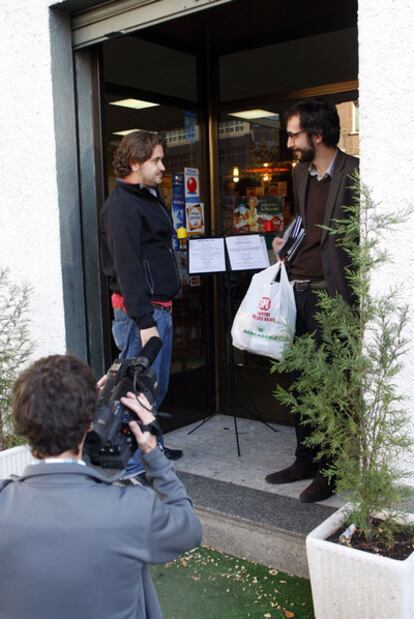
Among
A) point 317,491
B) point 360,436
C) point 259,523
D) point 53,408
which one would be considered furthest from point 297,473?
point 53,408

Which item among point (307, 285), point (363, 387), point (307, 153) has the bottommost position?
point (363, 387)

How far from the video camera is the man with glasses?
5.19ft

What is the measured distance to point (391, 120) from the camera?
8.86ft

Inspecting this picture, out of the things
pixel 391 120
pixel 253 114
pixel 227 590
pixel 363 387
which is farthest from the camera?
pixel 253 114

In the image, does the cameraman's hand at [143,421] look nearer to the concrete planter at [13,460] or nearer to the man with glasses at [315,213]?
the man with glasses at [315,213]

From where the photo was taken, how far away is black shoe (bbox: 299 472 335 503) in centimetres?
335

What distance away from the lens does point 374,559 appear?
90.4 inches

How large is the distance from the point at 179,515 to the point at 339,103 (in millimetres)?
3528

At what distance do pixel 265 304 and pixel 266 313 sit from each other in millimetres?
50

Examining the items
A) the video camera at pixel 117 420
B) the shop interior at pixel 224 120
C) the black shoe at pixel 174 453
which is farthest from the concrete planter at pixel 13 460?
the video camera at pixel 117 420

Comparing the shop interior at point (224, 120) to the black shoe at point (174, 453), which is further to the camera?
the shop interior at point (224, 120)

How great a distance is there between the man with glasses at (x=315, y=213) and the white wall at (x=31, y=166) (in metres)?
1.51

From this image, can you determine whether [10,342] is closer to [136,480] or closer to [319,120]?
[136,480]

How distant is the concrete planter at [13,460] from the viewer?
3.62 meters
